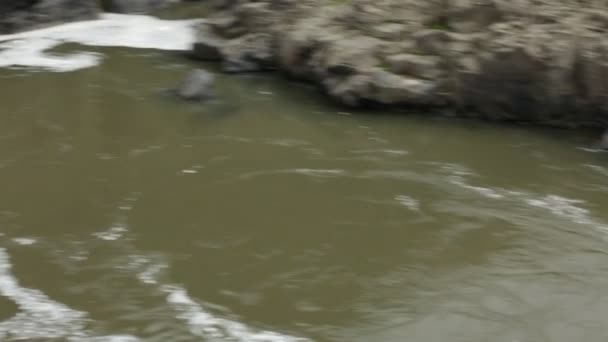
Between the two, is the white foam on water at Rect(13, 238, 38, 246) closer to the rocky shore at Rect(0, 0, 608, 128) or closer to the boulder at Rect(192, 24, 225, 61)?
the rocky shore at Rect(0, 0, 608, 128)

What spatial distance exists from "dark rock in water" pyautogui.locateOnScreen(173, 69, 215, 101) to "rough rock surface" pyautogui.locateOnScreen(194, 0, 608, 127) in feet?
4.50

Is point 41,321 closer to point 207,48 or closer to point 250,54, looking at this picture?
point 250,54

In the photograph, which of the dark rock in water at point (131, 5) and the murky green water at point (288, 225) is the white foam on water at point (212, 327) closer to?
the murky green water at point (288, 225)

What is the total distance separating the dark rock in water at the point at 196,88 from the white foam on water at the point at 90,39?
219 cm

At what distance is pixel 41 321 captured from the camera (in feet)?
20.0

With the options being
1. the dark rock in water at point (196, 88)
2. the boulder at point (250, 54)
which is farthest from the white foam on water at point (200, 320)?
the boulder at point (250, 54)

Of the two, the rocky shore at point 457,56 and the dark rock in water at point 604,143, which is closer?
the dark rock in water at point 604,143

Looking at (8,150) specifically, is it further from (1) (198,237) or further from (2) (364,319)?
(2) (364,319)

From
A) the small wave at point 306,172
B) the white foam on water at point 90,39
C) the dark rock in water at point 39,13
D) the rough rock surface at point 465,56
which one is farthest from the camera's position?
the dark rock in water at point 39,13

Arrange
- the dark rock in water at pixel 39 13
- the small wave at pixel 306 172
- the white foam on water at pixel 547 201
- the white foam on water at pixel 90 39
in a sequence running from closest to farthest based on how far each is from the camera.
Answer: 1. the white foam on water at pixel 547 201
2. the small wave at pixel 306 172
3. the white foam on water at pixel 90 39
4. the dark rock in water at pixel 39 13

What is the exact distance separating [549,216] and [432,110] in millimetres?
2992

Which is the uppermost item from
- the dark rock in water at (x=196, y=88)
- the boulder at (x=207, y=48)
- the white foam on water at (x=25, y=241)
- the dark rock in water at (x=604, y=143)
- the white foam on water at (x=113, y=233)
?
the boulder at (x=207, y=48)

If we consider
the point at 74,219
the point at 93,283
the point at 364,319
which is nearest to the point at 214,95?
the point at 74,219

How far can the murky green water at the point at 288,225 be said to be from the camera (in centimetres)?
616
